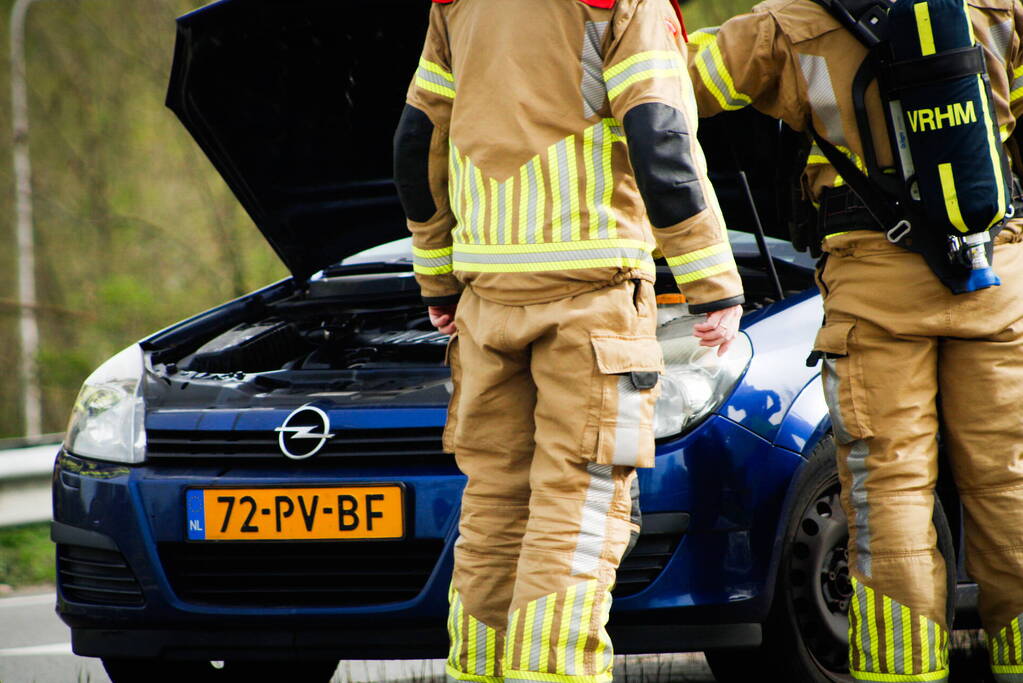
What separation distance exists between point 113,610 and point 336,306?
1408 mm

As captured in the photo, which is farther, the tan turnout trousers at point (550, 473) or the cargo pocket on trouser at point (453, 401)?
the cargo pocket on trouser at point (453, 401)

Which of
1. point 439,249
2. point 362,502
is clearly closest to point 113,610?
point 362,502

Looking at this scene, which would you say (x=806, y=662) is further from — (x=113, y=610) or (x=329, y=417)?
(x=113, y=610)

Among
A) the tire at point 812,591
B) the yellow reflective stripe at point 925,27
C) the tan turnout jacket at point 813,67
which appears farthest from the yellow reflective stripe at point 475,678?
the yellow reflective stripe at point 925,27

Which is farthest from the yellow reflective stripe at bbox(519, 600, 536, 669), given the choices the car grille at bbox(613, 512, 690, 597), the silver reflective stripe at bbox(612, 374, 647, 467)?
the car grille at bbox(613, 512, 690, 597)

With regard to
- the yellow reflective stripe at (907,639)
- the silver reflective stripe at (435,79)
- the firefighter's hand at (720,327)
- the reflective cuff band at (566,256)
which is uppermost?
the silver reflective stripe at (435,79)

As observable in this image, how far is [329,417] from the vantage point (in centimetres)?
312

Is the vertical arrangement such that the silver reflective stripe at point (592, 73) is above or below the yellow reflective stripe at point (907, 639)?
above

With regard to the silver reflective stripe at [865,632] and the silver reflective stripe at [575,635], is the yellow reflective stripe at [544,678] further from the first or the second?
the silver reflective stripe at [865,632]

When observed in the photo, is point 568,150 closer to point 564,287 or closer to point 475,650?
point 564,287

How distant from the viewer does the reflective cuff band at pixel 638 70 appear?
250cm

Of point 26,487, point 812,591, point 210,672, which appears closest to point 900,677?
point 812,591

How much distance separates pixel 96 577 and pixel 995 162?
217 cm

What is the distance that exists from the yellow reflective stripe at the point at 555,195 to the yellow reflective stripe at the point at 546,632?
0.67 m
